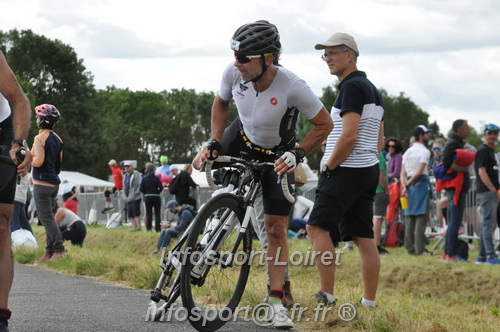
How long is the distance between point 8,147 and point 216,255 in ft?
4.99

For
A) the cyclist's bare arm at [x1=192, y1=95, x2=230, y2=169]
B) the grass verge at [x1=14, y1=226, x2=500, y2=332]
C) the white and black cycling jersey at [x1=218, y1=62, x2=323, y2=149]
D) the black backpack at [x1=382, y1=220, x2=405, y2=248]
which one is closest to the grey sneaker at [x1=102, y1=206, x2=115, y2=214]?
the black backpack at [x1=382, y1=220, x2=405, y2=248]

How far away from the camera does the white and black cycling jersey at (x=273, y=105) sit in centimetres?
661

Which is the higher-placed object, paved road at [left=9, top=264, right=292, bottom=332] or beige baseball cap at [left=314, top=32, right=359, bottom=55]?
beige baseball cap at [left=314, top=32, right=359, bottom=55]

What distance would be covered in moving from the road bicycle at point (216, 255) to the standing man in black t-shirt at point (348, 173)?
826 mm

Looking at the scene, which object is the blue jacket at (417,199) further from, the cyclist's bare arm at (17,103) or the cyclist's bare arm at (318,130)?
the cyclist's bare arm at (17,103)

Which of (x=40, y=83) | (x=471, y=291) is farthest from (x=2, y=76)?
(x=40, y=83)

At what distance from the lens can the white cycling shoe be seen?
6.47 meters

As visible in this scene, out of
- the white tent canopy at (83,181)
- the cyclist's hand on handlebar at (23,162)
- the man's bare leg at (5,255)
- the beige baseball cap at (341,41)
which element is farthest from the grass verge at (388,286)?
the white tent canopy at (83,181)

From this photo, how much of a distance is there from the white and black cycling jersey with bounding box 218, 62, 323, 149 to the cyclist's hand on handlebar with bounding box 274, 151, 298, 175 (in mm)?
423

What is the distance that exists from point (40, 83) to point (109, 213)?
52.7 m

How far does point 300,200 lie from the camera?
19375mm

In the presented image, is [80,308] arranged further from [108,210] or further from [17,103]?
[108,210]

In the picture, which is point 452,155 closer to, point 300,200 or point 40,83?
point 300,200

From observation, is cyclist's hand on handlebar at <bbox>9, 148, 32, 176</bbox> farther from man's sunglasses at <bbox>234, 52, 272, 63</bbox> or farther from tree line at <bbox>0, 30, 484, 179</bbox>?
tree line at <bbox>0, 30, 484, 179</bbox>
